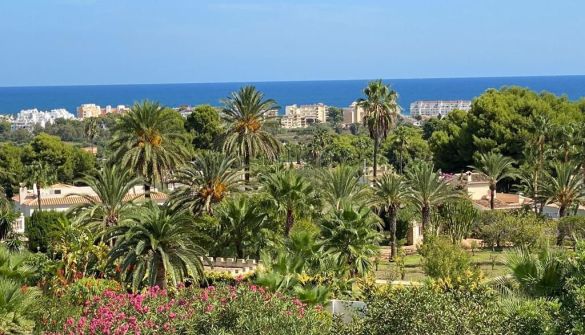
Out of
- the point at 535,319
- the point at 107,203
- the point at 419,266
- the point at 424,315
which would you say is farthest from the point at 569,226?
the point at 424,315

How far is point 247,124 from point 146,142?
6.58 metres

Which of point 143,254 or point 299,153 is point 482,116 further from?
point 143,254

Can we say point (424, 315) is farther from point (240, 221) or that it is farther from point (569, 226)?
point (569, 226)

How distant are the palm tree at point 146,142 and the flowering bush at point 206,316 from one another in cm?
2411

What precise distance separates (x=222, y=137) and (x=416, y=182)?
11.1 metres

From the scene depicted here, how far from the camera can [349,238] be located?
27953 mm

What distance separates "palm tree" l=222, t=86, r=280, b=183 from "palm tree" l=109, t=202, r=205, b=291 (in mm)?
17462

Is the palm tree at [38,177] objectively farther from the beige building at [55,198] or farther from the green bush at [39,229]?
the green bush at [39,229]

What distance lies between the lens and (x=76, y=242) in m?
28.6

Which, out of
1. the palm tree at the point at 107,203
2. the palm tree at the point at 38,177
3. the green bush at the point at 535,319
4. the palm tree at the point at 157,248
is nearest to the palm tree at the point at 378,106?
the palm tree at the point at 38,177

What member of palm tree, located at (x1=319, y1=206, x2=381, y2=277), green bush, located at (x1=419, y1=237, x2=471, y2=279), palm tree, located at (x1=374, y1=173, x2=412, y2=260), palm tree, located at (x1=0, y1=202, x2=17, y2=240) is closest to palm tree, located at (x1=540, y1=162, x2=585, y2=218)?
palm tree, located at (x1=374, y1=173, x2=412, y2=260)

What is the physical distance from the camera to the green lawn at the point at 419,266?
34.5m

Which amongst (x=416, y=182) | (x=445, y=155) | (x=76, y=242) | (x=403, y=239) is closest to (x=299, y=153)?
(x=445, y=155)

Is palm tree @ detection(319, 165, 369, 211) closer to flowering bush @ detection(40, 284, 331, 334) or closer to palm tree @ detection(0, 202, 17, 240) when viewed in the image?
palm tree @ detection(0, 202, 17, 240)
